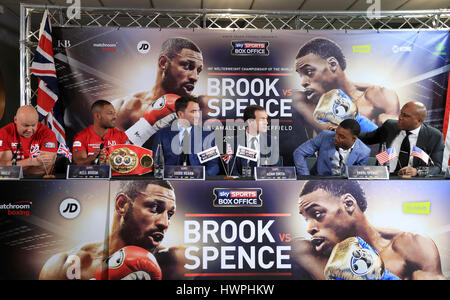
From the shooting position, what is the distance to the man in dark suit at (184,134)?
3203 millimetres

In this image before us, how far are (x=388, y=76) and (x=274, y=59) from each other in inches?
49.9

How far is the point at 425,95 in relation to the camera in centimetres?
362

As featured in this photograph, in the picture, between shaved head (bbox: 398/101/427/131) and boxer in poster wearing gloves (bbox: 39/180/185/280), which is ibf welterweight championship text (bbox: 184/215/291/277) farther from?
shaved head (bbox: 398/101/427/131)

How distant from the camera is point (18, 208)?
170cm

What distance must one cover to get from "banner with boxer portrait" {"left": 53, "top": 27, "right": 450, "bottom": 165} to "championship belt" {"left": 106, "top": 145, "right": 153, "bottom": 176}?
1544 millimetres

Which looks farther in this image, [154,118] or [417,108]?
[154,118]

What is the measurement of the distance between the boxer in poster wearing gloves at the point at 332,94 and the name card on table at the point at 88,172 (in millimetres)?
2399

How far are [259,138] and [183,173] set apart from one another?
130 cm

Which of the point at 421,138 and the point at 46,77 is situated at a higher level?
the point at 46,77

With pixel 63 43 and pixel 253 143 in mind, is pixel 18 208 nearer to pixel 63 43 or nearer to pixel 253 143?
pixel 253 143

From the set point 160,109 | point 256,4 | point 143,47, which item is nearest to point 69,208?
point 160,109

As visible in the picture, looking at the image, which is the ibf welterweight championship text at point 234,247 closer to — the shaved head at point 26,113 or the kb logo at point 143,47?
the shaved head at point 26,113

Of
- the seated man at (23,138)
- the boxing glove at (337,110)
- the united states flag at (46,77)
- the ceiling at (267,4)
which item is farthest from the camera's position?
the ceiling at (267,4)

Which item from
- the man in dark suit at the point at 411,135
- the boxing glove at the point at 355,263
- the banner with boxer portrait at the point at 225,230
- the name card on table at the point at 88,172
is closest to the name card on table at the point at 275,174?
the banner with boxer portrait at the point at 225,230
